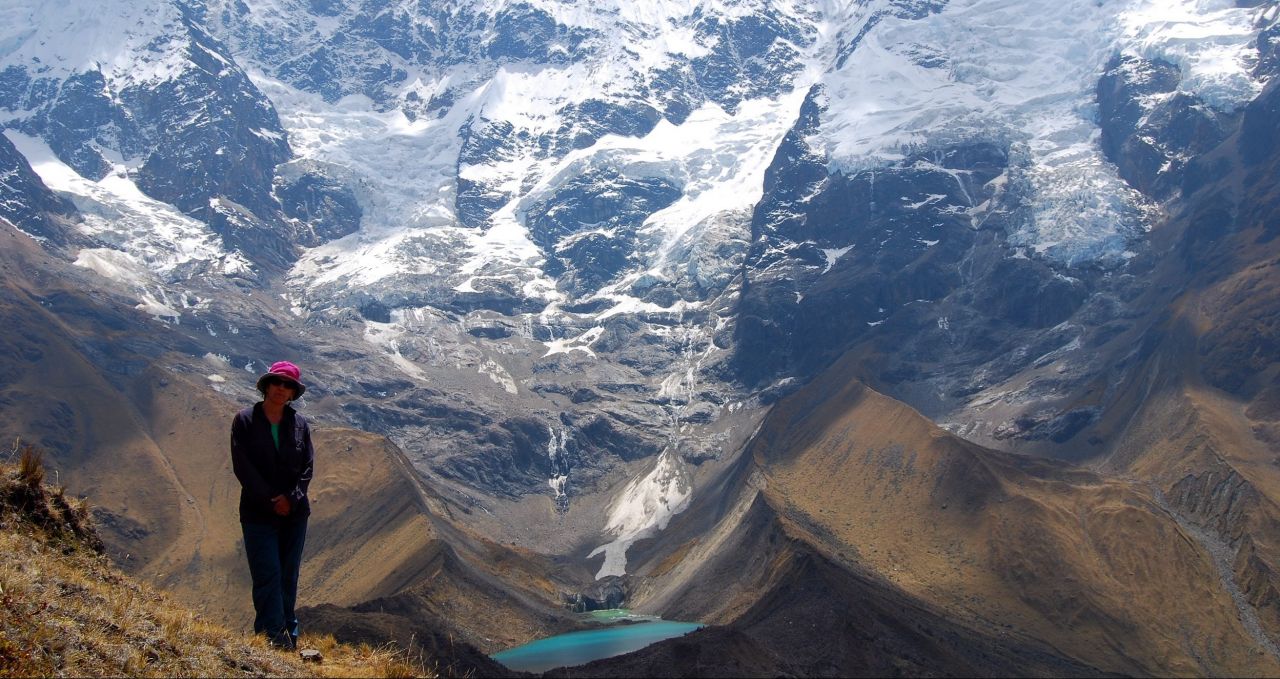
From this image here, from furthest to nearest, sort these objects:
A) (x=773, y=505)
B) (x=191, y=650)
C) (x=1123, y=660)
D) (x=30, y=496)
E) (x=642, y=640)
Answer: (x=773, y=505) < (x=642, y=640) < (x=1123, y=660) < (x=30, y=496) < (x=191, y=650)

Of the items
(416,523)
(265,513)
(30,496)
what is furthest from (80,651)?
(416,523)

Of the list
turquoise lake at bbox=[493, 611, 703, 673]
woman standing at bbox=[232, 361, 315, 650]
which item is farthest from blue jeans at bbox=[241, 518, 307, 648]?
turquoise lake at bbox=[493, 611, 703, 673]

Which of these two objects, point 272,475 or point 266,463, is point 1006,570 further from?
point 266,463

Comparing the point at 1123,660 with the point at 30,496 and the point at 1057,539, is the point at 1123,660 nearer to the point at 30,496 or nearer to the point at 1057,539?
the point at 1057,539

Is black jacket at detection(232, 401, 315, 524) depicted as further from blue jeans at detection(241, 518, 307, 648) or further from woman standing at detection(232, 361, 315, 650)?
blue jeans at detection(241, 518, 307, 648)

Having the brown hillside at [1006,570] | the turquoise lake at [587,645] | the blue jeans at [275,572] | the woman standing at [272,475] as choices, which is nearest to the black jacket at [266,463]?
the woman standing at [272,475]

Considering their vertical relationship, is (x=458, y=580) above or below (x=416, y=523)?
above

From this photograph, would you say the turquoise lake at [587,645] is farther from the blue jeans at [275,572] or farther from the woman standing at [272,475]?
the woman standing at [272,475]
